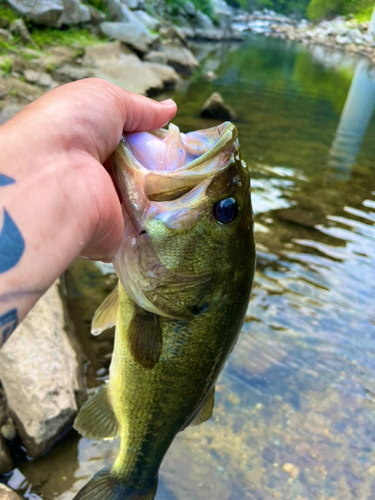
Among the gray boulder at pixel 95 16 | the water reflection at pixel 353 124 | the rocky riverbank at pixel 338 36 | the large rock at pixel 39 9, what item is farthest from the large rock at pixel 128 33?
the rocky riverbank at pixel 338 36

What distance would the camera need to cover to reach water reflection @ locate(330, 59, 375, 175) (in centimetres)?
991

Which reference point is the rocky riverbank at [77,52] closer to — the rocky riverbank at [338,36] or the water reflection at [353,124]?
the water reflection at [353,124]

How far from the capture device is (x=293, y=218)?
665 centimetres

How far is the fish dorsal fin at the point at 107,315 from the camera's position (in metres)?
2.10

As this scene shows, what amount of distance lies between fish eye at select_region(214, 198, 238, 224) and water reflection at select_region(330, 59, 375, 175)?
316 inches

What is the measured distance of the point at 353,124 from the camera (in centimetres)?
1321

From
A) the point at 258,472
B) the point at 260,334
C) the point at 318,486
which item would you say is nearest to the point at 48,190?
the point at 258,472

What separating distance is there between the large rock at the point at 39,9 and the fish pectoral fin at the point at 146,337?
12286 millimetres

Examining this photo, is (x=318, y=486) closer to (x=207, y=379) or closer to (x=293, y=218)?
(x=207, y=379)

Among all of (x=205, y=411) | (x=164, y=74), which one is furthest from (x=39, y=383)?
(x=164, y=74)

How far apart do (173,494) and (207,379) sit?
1.55 meters

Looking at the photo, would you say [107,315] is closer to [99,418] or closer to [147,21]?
[99,418]

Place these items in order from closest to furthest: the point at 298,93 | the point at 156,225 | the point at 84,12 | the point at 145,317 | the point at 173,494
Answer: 1. the point at 156,225
2. the point at 145,317
3. the point at 173,494
4. the point at 84,12
5. the point at 298,93

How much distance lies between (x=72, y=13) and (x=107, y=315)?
1327 centimetres
